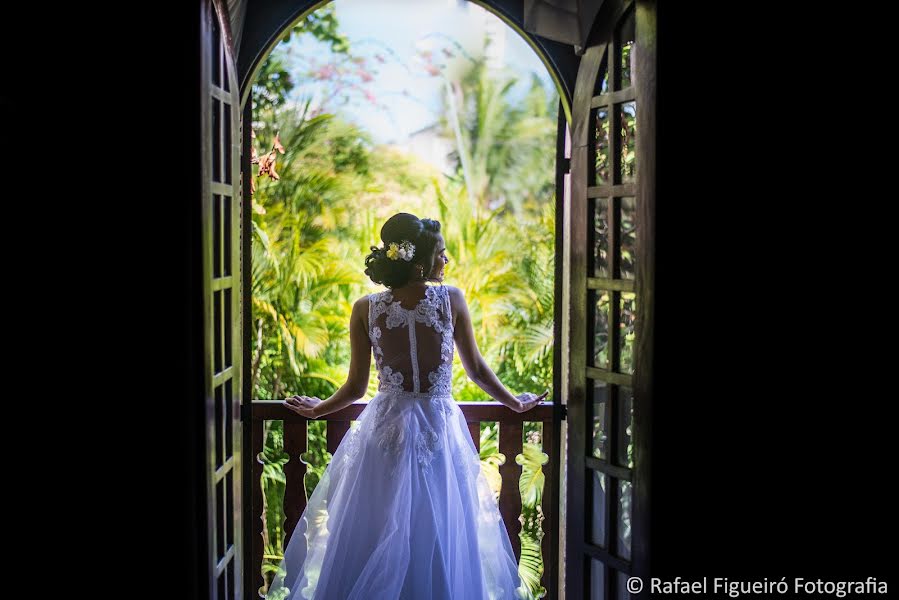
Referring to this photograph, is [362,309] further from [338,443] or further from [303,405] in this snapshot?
[338,443]

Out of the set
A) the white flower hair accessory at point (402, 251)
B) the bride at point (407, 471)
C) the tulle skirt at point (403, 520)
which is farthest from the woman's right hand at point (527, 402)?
the white flower hair accessory at point (402, 251)

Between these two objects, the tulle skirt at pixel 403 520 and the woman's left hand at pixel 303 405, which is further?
the woman's left hand at pixel 303 405

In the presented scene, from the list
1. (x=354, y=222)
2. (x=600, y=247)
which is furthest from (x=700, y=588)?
(x=354, y=222)

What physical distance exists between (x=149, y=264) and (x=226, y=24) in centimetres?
86

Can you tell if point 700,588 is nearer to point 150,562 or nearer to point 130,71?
point 150,562

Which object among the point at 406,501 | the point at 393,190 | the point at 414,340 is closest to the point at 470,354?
the point at 414,340

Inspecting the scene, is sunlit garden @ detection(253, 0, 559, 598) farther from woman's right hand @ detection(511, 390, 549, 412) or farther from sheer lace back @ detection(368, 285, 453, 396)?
sheer lace back @ detection(368, 285, 453, 396)

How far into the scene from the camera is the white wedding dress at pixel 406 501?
9.50 ft

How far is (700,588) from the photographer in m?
2.25

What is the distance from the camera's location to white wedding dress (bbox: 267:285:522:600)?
289 centimetres

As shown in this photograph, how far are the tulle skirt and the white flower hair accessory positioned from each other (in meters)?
0.50

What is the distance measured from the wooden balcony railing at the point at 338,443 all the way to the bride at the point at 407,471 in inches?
3.3

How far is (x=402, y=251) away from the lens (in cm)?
312

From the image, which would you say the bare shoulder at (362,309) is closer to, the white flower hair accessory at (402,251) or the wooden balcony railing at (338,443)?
the white flower hair accessory at (402,251)
